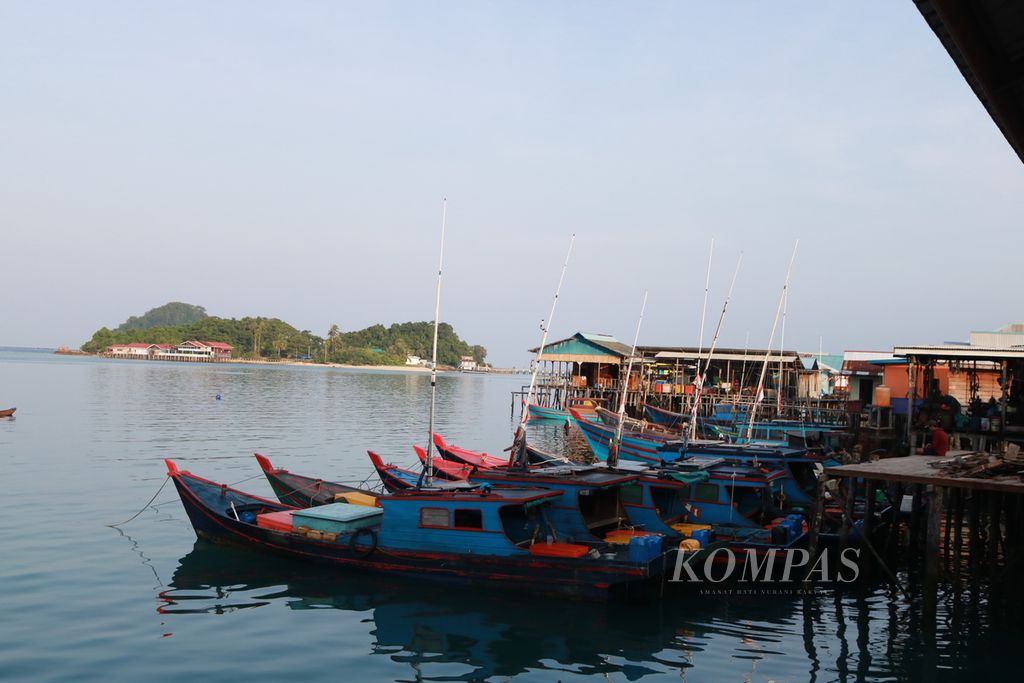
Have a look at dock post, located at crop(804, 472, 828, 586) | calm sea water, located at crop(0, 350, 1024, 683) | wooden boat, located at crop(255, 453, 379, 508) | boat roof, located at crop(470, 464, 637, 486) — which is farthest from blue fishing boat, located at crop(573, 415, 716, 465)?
calm sea water, located at crop(0, 350, 1024, 683)

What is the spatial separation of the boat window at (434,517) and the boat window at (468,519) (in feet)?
0.72

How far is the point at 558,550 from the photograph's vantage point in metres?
16.2

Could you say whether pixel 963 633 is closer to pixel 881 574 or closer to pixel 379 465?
pixel 881 574

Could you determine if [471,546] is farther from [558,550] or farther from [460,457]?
[460,457]

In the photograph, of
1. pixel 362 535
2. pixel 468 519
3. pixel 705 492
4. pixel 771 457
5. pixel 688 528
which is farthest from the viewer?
pixel 771 457

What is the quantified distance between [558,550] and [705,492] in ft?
19.2

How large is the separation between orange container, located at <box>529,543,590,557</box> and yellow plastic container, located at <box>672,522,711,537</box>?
10.9 feet

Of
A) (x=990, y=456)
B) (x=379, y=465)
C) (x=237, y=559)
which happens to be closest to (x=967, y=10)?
(x=990, y=456)

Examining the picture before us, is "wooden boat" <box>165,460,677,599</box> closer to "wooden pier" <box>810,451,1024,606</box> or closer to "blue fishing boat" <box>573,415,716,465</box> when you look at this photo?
"wooden pier" <box>810,451,1024,606</box>

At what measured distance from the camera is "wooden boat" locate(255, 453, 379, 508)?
22094 millimetres

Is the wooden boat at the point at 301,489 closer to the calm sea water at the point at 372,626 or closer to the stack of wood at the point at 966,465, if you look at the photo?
the calm sea water at the point at 372,626

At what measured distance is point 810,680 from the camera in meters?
13.0

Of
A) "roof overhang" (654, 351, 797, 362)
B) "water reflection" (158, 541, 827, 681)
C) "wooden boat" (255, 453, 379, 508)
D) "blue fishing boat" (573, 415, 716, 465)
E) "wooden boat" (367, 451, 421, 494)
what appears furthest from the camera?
"roof overhang" (654, 351, 797, 362)

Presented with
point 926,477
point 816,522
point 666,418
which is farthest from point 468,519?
point 666,418
